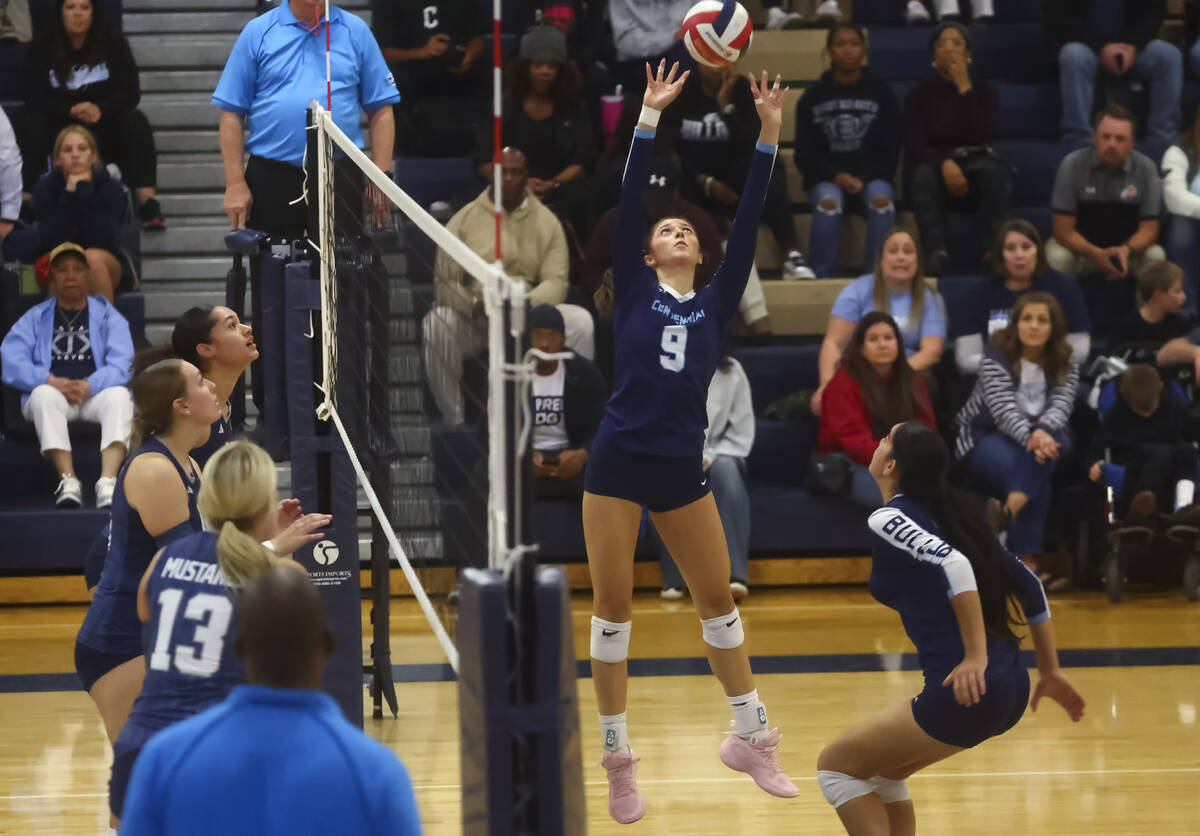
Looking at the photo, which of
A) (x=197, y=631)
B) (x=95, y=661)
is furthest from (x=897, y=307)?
(x=197, y=631)

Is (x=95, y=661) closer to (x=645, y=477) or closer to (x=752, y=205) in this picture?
(x=645, y=477)

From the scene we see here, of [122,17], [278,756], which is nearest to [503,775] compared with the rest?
[278,756]

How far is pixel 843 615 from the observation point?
8.54 m

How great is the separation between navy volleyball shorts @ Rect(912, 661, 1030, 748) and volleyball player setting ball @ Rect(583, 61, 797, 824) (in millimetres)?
942

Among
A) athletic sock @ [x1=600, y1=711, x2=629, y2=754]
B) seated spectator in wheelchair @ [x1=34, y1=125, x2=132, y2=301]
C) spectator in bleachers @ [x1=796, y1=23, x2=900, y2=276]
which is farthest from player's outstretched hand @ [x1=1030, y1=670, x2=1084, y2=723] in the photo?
seated spectator in wheelchair @ [x1=34, y1=125, x2=132, y2=301]

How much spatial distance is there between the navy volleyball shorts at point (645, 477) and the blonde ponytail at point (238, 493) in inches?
63.1

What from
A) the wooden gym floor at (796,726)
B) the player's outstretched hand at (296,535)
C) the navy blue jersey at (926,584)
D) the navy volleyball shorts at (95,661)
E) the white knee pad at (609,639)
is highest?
the player's outstretched hand at (296,535)

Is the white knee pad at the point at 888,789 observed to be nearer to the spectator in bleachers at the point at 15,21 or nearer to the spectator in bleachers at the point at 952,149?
the spectator in bleachers at the point at 952,149

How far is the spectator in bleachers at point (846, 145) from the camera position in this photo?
10.2 m

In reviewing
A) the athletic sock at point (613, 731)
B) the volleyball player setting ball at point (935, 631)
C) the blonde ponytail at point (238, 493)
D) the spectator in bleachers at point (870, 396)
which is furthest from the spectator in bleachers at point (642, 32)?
the blonde ponytail at point (238, 493)

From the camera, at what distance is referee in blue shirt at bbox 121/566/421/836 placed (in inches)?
94.7

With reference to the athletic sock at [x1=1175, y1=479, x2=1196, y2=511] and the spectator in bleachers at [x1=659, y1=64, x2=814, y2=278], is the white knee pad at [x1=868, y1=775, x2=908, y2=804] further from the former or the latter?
the spectator in bleachers at [x1=659, y1=64, x2=814, y2=278]

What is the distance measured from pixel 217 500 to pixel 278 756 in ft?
4.14

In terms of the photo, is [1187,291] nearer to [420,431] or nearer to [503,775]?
[420,431]
